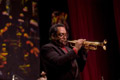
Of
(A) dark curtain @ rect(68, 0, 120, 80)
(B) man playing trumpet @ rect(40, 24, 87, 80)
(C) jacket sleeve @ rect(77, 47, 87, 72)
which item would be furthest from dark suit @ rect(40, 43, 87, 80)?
(A) dark curtain @ rect(68, 0, 120, 80)

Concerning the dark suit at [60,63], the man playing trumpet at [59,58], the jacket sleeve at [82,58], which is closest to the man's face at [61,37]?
the man playing trumpet at [59,58]

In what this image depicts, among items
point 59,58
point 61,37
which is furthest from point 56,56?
point 61,37

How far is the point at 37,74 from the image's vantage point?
4203 mm

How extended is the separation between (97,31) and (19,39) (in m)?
1.67

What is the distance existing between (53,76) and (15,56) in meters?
2.15

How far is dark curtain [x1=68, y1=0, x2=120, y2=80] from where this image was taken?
340 centimetres

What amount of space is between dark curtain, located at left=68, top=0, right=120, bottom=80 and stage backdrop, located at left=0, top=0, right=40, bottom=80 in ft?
3.46

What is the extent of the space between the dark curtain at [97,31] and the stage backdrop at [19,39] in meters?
1.06

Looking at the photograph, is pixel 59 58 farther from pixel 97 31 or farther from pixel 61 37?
pixel 97 31

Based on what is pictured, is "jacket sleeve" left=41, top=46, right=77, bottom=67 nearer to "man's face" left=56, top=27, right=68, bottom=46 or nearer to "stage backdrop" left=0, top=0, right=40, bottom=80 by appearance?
"man's face" left=56, top=27, right=68, bottom=46

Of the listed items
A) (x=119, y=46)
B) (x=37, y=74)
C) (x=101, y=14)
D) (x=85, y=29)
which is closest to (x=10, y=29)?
(x=37, y=74)

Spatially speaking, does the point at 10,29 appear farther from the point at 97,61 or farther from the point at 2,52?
the point at 97,61

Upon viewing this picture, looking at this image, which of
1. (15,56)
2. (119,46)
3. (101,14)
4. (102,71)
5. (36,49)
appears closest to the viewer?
(119,46)

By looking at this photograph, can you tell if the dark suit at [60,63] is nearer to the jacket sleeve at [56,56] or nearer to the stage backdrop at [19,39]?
the jacket sleeve at [56,56]
